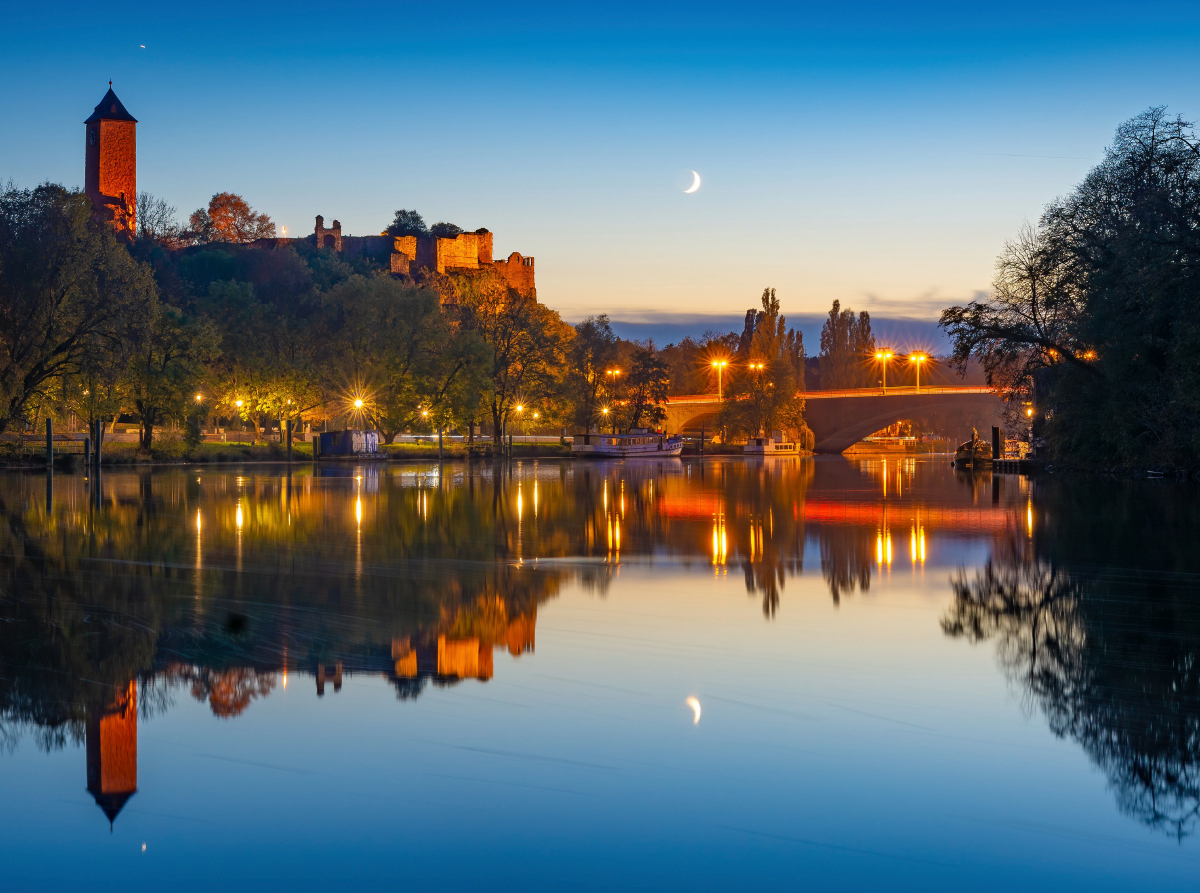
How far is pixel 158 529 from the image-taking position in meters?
20.0

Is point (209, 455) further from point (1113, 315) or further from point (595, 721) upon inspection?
point (595, 721)

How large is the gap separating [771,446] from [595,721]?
308 feet

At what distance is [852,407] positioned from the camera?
105 meters

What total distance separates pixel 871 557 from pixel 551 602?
21.1 ft

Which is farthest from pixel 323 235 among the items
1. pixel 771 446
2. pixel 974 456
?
pixel 974 456

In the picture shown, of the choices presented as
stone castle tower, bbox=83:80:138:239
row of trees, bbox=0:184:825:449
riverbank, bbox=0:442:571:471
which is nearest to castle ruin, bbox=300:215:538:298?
row of trees, bbox=0:184:825:449

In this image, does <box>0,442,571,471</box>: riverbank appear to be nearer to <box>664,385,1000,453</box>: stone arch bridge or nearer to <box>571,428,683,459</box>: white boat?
<box>571,428,683,459</box>: white boat

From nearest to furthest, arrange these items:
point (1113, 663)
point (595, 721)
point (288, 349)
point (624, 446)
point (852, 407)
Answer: point (595, 721)
point (1113, 663)
point (288, 349)
point (624, 446)
point (852, 407)

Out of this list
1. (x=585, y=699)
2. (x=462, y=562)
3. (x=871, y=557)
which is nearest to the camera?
(x=585, y=699)

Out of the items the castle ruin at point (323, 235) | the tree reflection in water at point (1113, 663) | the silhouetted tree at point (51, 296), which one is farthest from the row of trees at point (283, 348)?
the tree reflection in water at point (1113, 663)

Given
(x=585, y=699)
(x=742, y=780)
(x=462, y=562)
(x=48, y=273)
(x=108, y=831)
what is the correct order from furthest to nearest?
(x=48, y=273), (x=462, y=562), (x=585, y=699), (x=742, y=780), (x=108, y=831)

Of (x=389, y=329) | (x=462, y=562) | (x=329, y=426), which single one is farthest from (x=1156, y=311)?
(x=329, y=426)

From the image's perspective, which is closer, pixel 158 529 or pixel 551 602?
pixel 551 602

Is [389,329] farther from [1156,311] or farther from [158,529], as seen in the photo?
[158,529]
